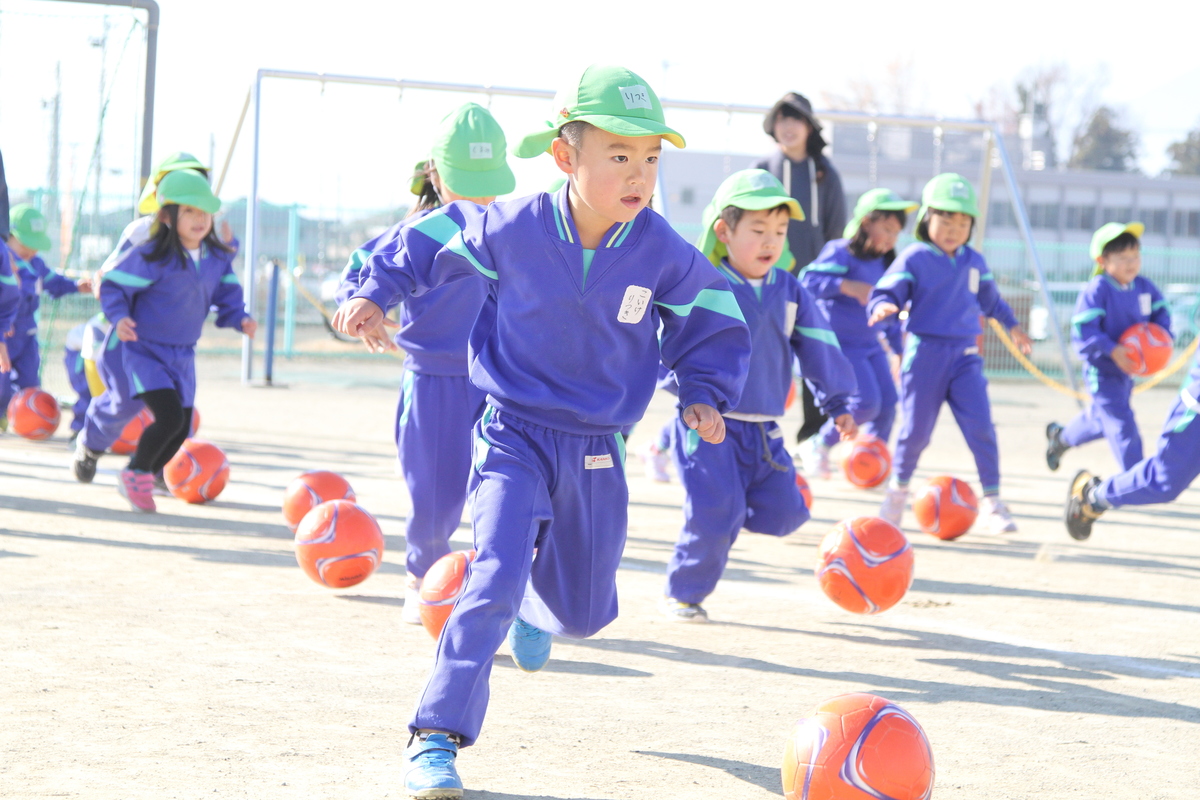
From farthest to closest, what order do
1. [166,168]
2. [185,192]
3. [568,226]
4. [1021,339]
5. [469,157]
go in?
1. [1021,339]
2. [166,168]
3. [185,192]
4. [469,157]
5. [568,226]

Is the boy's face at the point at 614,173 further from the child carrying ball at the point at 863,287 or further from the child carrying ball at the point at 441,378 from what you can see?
the child carrying ball at the point at 863,287

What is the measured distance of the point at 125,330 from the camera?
757cm

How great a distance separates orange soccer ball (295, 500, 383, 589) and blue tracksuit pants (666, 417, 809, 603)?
4.31 feet

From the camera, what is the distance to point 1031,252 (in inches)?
620

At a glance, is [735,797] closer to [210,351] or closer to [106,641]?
[106,641]

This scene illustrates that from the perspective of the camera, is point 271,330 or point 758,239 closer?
point 758,239

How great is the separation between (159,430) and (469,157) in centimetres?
327

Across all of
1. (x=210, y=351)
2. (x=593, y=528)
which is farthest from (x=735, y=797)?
(x=210, y=351)

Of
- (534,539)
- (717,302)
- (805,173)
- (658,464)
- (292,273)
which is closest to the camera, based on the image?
(534,539)

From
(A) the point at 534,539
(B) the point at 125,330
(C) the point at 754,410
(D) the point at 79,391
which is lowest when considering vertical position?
(D) the point at 79,391

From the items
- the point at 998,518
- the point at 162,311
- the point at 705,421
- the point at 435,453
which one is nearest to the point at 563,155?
the point at 705,421

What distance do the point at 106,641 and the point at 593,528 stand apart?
2027 mm

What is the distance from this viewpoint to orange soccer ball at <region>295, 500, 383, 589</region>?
580 cm

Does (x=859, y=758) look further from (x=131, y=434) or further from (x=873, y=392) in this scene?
(x=131, y=434)
